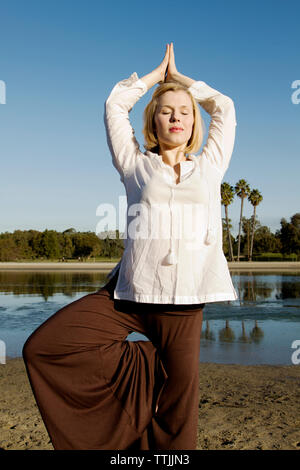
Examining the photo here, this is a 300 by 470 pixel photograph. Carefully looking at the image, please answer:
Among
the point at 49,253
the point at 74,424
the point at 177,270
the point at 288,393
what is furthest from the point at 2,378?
the point at 49,253

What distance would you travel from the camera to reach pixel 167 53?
263 centimetres

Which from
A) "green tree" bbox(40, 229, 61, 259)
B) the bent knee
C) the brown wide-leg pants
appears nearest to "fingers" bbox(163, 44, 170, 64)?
the brown wide-leg pants

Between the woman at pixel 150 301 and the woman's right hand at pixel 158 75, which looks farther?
the woman's right hand at pixel 158 75

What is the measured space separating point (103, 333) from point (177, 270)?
1.65 feet

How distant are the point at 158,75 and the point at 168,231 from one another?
3.17 ft

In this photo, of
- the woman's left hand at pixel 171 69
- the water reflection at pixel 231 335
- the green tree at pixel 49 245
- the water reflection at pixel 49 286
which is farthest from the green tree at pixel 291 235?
the woman's left hand at pixel 171 69

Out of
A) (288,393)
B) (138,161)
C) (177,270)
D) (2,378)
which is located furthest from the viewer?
(2,378)

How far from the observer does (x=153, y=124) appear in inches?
98.6

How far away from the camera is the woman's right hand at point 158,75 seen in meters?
2.50

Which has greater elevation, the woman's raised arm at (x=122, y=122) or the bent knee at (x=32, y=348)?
the woman's raised arm at (x=122, y=122)

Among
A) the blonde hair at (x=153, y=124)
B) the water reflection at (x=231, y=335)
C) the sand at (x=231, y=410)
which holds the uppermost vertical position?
the blonde hair at (x=153, y=124)

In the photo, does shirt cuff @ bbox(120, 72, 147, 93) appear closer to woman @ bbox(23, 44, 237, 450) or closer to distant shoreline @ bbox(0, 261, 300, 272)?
woman @ bbox(23, 44, 237, 450)

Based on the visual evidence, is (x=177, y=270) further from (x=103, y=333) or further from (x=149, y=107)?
(x=149, y=107)

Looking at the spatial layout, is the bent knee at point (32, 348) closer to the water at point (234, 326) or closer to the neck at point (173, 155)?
the neck at point (173, 155)
